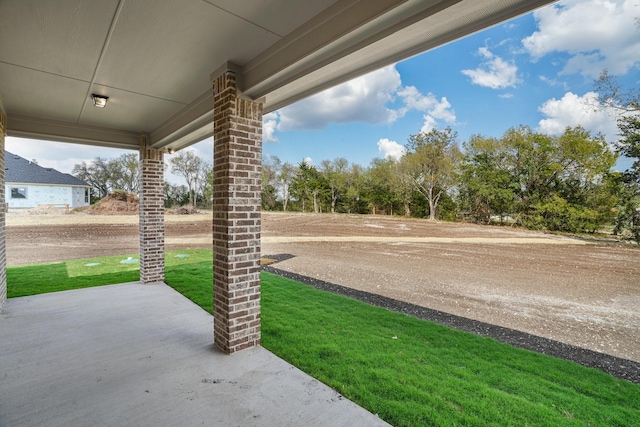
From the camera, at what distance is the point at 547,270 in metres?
8.33

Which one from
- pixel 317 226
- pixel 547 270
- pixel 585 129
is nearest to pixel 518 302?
pixel 547 270

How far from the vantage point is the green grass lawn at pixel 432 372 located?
201 centimetres

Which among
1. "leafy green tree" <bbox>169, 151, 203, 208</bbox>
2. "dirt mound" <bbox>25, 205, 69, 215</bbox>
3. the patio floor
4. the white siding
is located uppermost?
"leafy green tree" <bbox>169, 151, 203, 208</bbox>

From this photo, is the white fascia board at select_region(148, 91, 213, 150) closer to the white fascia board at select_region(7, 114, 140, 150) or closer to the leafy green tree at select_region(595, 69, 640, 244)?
the white fascia board at select_region(7, 114, 140, 150)

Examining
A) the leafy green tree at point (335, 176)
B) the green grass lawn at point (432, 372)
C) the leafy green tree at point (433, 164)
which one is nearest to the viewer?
the green grass lawn at point (432, 372)

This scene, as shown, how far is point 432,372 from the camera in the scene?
8.27ft

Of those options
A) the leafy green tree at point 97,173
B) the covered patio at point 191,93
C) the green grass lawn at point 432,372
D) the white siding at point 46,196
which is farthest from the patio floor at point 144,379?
the leafy green tree at point 97,173

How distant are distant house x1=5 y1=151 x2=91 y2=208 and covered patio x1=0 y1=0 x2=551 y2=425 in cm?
1863

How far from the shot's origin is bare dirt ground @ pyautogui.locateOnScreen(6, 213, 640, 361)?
464cm

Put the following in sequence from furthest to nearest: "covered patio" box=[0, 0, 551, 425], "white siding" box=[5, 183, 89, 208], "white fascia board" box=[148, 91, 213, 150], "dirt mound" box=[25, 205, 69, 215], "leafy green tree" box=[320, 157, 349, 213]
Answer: "leafy green tree" box=[320, 157, 349, 213] < "white siding" box=[5, 183, 89, 208] < "dirt mound" box=[25, 205, 69, 215] < "white fascia board" box=[148, 91, 213, 150] < "covered patio" box=[0, 0, 551, 425]

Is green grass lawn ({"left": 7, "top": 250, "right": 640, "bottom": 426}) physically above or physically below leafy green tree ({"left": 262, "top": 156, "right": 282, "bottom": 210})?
below

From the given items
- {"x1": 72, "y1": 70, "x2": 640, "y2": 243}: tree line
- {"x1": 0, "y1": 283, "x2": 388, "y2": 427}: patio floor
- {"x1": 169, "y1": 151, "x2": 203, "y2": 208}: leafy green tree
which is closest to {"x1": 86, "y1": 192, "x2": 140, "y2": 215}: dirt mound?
{"x1": 72, "y1": 70, "x2": 640, "y2": 243}: tree line

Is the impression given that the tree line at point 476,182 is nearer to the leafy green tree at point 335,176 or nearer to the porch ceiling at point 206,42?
the leafy green tree at point 335,176

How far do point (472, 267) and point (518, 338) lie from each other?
528 cm
